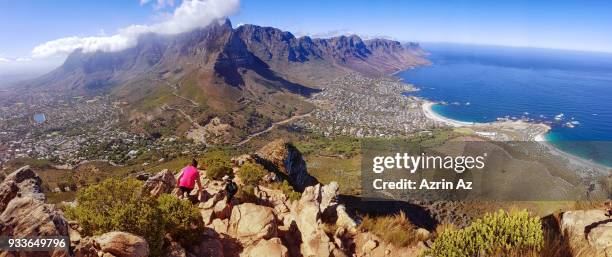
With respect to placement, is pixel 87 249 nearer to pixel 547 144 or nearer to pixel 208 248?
pixel 208 248

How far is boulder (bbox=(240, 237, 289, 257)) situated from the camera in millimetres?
11883

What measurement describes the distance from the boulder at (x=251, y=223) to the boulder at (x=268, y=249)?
49 cm

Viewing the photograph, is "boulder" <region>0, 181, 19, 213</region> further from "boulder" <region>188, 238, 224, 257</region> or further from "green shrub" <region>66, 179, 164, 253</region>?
"boulder" <region>188, 238, 224, 257</region>

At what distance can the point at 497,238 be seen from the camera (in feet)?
28.3

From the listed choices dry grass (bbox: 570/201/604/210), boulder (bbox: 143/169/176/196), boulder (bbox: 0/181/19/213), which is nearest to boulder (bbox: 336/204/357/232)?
dry grass (bbox: 570/201/604/210)

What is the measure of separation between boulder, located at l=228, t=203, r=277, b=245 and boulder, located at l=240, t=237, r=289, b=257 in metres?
0.49

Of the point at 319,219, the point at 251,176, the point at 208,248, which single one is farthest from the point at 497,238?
the point at 251,176

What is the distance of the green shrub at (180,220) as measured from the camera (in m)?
11.4

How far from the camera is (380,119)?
7215 inches

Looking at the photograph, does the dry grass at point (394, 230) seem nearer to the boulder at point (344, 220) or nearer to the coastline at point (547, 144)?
the boulder at point (344, 220)

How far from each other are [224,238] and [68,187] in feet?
261

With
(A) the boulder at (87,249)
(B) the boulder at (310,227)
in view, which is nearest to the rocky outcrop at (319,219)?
(B) the boulder at (310,227)

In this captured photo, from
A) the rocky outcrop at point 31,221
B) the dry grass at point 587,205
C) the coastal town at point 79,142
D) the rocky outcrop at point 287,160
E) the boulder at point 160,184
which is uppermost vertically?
the rocky outcrop at point 31,221

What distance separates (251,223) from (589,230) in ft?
33.2
